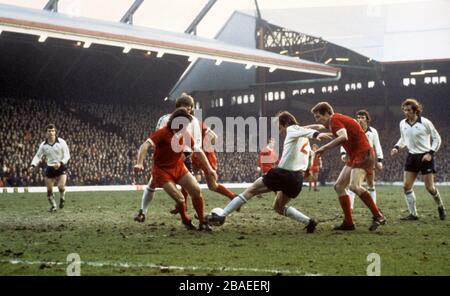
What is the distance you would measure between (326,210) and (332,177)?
1159 inches

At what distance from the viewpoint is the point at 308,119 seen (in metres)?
47.4

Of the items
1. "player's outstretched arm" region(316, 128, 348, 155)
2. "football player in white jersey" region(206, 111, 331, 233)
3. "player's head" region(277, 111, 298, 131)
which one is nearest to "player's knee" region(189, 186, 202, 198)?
"football player in white jersey" region(206, 111, 331, 233)

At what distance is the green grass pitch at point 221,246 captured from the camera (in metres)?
6.75

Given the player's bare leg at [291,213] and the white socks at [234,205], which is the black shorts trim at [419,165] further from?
the white socks at [234,205]

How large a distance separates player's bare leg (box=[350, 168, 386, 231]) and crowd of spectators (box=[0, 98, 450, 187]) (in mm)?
21148

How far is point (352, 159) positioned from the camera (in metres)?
10.9

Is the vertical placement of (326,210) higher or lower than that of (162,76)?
lower

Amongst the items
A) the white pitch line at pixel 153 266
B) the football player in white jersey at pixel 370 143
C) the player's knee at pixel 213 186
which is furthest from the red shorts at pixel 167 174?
the football player in white jersey at pixel 370 143

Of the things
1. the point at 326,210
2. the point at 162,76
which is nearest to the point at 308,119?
the point at 162,76

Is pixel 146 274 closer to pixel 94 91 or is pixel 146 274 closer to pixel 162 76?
pixel 94 91

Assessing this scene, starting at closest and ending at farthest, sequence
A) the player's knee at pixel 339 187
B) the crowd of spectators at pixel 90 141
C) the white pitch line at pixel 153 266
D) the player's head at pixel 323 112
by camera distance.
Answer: the white pitch line at pixel 153 266, the player's head at pixel 323 112, the player's knee at pixel 339 187, the crowd of spectators at pixel 90 141

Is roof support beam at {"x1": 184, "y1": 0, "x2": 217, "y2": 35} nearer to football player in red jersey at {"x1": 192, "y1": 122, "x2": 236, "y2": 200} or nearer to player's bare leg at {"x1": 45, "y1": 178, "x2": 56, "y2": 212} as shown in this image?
A: player's bare leg at {"x1": 45, "y1": 178, "x2": 56, "y2": 212}

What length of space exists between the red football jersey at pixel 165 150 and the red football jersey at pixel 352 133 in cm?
230
